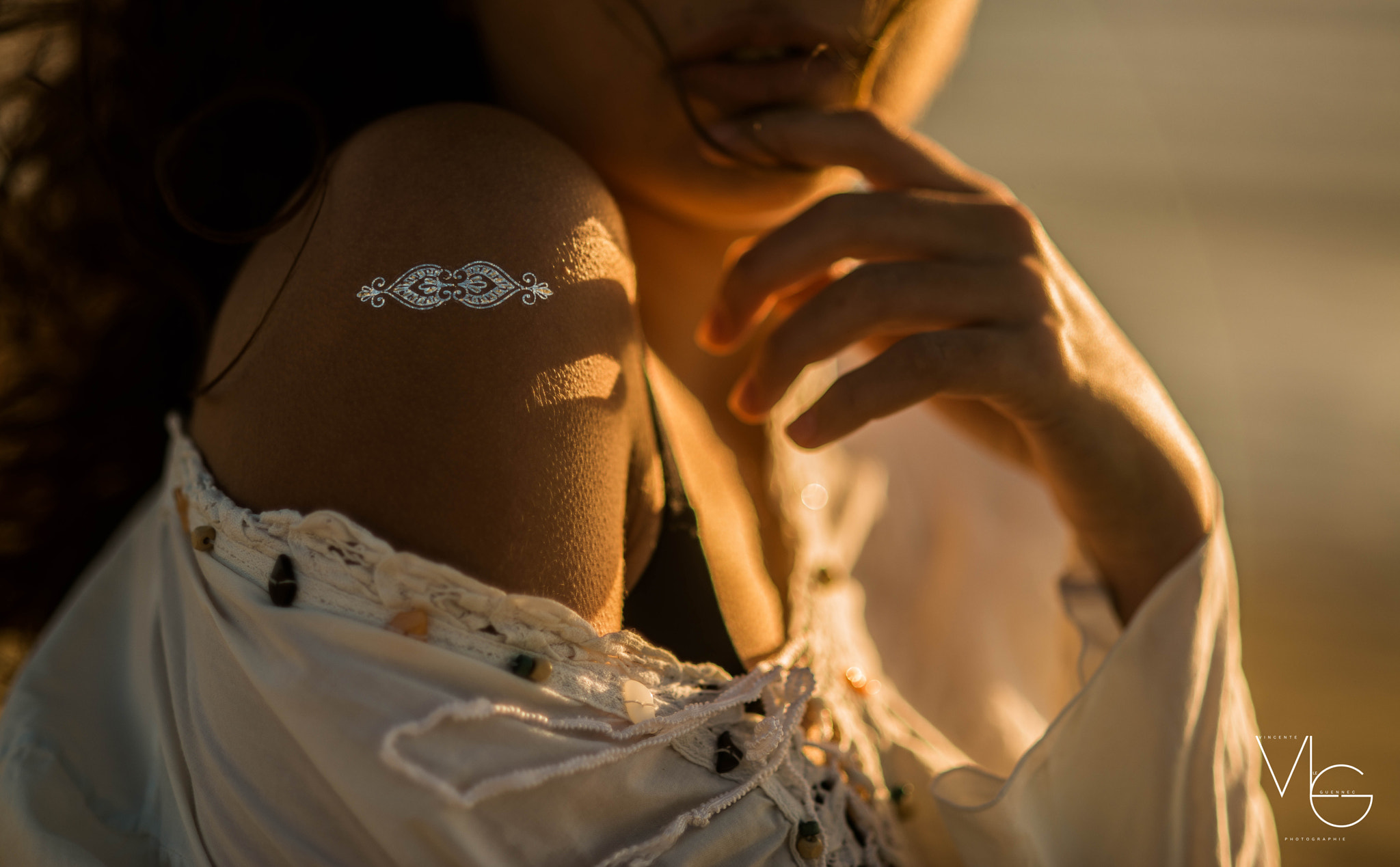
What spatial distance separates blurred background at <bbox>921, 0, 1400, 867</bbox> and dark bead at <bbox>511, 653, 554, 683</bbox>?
6.54 feet

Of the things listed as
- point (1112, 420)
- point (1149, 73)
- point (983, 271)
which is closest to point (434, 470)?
point (983, 271)

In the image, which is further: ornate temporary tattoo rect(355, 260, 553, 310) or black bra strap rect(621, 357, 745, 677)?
black bra strap rect(621, 357, 745, 677)

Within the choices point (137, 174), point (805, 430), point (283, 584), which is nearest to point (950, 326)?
point (805, 430)

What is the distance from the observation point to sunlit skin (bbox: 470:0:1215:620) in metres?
0.94

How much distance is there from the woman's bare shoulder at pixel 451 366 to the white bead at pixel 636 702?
0.07m

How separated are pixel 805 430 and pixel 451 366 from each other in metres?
0.41

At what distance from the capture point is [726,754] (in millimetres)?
752

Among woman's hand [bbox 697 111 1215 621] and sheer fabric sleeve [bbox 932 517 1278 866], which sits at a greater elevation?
woman's hand [bbox 697 111 1215 621]

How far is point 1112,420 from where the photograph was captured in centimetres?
104

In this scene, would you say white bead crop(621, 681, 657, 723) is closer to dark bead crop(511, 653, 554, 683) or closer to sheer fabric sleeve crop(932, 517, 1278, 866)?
dark bead crop(511, 653, 554, 683)

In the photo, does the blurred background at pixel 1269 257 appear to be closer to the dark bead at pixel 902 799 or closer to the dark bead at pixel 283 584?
the dark bead at pixel 902 799

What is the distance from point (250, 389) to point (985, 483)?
4.55 ft

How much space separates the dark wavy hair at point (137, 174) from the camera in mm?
1031

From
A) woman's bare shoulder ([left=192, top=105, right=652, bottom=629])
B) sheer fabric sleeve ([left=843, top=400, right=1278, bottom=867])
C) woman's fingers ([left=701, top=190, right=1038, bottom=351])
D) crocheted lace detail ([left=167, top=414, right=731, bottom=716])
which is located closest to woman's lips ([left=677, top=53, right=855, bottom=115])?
woman's fingers ([left=701, top=190, right=1038, bottom=351])
